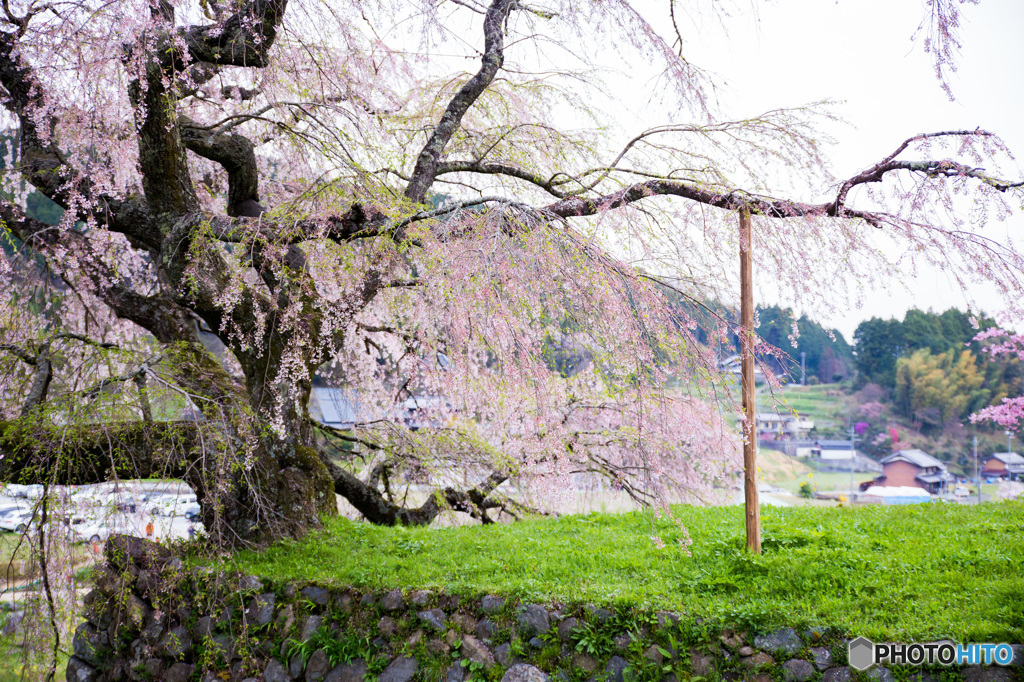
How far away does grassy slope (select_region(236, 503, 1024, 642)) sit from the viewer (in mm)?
3090

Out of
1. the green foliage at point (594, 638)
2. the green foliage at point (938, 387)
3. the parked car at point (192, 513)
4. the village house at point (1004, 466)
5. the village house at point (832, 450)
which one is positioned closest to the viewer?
the green foliage at point (594, 638)

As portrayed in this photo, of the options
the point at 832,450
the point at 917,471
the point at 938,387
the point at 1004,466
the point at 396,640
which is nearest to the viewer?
the point at 396,640

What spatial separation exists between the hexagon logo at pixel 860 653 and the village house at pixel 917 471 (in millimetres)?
13410

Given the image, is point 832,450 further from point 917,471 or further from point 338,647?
point 338,647

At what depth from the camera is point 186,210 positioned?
489 cm

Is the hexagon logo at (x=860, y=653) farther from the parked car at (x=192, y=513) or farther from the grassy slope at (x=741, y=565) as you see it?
the parked car at (x=192, y=513)

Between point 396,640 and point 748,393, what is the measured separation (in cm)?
264

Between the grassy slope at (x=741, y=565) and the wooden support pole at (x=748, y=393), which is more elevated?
the wooden support pole at (x=748, y=393)

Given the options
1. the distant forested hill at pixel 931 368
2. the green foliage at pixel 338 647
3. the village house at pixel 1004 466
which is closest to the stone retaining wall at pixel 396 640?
the green foliage at pixel 338 647

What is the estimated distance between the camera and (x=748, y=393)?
389 cm

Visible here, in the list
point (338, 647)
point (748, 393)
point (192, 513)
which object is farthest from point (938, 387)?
point (192, 513)

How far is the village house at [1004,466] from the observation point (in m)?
12.5

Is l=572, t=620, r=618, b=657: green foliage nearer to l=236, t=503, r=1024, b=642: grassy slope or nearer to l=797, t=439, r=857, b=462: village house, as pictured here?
l=236, t=503, r=1024, b=642: grassy slope

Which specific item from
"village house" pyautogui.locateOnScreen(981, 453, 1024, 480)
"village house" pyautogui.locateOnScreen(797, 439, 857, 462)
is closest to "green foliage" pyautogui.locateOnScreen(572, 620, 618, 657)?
"village house" pyautogui.locateOnScreen(981, 453, 1024, 480)
